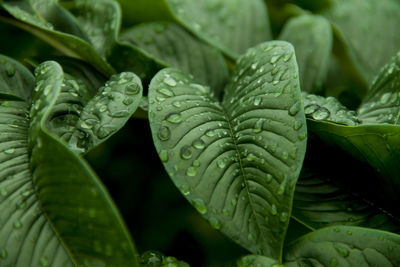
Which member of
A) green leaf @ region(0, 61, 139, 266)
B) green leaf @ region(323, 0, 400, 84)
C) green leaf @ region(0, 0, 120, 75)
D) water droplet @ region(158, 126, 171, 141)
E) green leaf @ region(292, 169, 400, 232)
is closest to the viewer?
green leaf @ region(0, 61, 139, 266)

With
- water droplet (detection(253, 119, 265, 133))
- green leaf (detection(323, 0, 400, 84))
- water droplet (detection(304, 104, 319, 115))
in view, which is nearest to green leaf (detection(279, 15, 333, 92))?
green leaf (detection(323, 0, 400, 84))

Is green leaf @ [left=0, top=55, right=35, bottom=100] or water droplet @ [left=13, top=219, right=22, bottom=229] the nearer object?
water droplet @ [left=13, top=219, right=22, bottom=229]

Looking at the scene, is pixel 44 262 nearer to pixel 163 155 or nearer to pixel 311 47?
pixel 163 155

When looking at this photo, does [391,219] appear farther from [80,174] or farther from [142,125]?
[142,125]

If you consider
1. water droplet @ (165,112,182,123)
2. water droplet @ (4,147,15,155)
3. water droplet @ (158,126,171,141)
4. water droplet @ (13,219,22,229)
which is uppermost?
water droplet @ (165,112,182,123)

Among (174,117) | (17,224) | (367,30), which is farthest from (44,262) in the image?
(367,30)

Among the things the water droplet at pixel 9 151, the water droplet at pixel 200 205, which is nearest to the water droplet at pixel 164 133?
the water droplet at pixel 200 205

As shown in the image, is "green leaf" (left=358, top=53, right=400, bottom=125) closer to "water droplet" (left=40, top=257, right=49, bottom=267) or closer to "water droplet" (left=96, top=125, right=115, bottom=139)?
"water droplet" (left=96, top=125, right=115, bottom=139)

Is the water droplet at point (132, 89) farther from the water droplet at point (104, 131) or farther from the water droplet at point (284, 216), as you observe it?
the water droplet at point (284, 216)

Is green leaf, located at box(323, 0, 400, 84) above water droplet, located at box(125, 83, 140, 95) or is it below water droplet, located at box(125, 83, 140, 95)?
below
